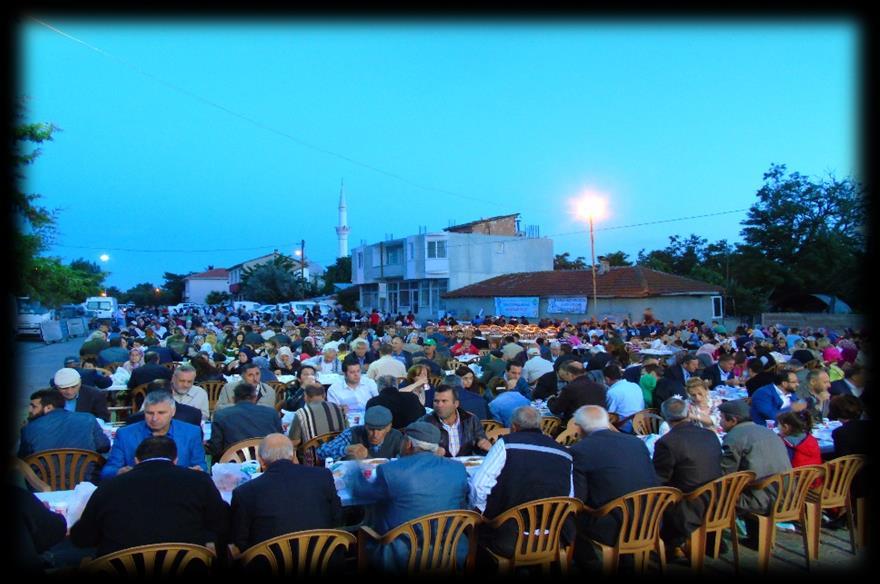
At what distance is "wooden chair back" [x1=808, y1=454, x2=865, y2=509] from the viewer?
4832mm

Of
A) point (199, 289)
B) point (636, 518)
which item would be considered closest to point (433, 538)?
point (636, 518)

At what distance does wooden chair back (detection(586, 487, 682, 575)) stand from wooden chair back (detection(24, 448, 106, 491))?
13.2 ft

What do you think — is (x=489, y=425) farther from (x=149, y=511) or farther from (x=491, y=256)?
(x=491, y=256)

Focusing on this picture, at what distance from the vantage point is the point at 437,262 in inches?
1676

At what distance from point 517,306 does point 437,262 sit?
834 centimetres

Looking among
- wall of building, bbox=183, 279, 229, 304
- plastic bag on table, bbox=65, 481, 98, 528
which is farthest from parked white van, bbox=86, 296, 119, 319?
wall of building, bbox=183, 279, 229, 304

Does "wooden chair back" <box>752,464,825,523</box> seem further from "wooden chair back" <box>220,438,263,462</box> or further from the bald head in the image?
"wooden chair back" <box>220,438,263,462</box>

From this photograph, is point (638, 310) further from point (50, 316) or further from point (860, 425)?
point (50, 316)

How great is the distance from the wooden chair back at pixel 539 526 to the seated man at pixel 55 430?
12.1 ft

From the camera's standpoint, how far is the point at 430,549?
3.62 m

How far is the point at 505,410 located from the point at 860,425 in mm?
3413

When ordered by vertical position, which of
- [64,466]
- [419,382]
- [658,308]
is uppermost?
[658,308]

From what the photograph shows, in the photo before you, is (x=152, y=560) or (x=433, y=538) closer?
(x=152, y=560)

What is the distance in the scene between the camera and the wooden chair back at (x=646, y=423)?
271 inches
